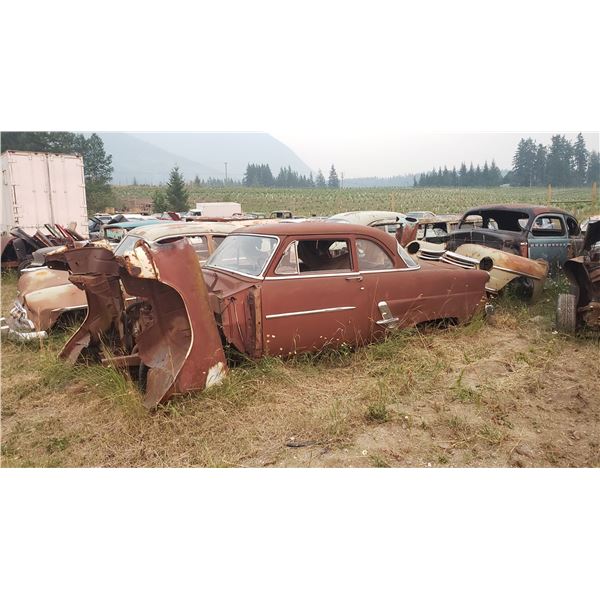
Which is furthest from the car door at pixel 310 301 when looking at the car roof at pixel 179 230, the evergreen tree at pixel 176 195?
the evergreen tree at pixel 176 195

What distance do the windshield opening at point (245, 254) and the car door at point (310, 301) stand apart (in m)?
0.16

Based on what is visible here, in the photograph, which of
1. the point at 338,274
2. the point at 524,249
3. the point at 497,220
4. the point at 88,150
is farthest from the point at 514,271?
the point at 88,150

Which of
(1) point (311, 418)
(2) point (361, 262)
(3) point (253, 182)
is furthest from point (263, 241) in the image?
(3) point (253, 182)

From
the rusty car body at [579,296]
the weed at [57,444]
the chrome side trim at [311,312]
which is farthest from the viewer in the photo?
the rusty car body at [579,296]

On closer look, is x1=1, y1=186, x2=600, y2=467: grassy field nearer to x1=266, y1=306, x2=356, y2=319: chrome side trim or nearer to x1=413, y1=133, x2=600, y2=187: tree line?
x1=266, y1=306, x2=356, y2=319: chrome side trim

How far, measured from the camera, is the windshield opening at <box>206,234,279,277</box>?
481 cm

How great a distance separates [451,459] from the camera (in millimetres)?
3408

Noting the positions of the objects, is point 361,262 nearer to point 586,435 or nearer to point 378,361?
point 378,361

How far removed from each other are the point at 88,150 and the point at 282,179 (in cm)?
7098

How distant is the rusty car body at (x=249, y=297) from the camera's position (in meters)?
4.01

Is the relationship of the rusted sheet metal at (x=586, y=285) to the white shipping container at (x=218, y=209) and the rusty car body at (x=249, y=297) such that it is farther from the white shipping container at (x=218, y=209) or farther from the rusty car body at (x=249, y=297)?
the white shipping container at (x=218, y=209)

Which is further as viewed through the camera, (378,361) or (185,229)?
(185,229)

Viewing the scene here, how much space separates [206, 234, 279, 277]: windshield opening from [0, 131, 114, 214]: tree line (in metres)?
35.7

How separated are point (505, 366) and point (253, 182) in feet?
395
